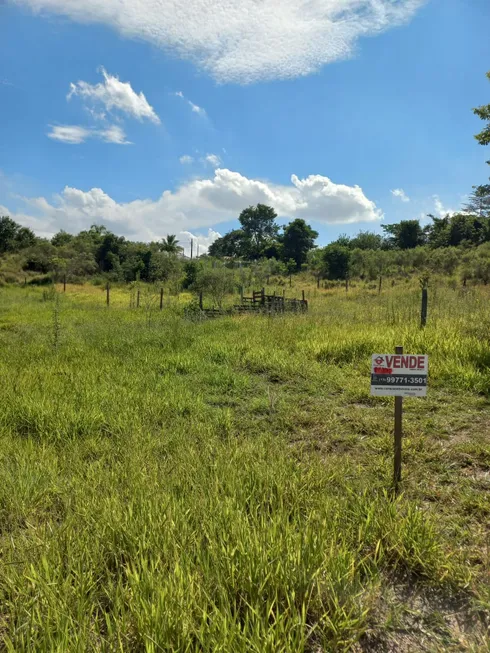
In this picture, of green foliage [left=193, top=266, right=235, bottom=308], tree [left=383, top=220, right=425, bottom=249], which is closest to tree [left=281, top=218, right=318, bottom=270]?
tree [left=383, top=220, right=425, bottom=249]

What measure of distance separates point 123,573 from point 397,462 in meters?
1.91

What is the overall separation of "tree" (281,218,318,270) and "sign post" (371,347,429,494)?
5298 centimetres

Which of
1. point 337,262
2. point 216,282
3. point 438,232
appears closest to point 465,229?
point 438,232

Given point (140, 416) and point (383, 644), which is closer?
point (383, 644)

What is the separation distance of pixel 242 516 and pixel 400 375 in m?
1.41

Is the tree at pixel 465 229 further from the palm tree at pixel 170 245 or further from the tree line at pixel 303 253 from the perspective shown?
the palm tree at pixel 170 245

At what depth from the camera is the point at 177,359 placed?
688 centimetres

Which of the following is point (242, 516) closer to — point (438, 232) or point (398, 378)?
point (398, 378)

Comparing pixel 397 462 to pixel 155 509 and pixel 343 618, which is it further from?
pixel 155 509

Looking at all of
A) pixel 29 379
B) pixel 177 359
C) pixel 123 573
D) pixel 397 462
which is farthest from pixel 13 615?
pixel 177 359

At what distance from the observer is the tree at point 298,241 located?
55.0 meters

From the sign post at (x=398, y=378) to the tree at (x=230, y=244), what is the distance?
67.8 meters

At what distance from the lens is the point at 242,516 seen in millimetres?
2332

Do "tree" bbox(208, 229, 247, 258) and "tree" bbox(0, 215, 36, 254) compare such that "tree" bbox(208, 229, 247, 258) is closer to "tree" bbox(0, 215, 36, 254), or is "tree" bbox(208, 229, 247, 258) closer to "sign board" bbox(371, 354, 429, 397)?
"tree" bbox(0, 215, 36, 254)
